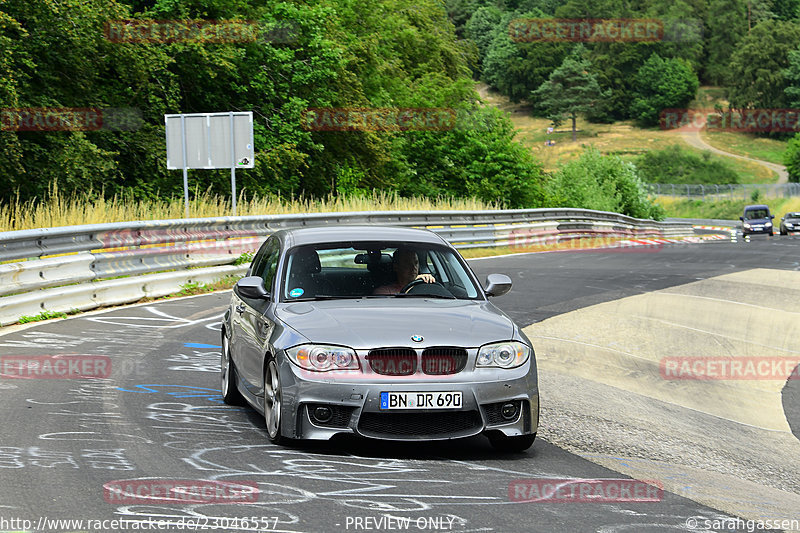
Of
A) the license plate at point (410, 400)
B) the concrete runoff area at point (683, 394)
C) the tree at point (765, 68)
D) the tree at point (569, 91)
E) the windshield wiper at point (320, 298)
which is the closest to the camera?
the license plate at point (410, 400)

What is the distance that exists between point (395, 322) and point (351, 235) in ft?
4.68

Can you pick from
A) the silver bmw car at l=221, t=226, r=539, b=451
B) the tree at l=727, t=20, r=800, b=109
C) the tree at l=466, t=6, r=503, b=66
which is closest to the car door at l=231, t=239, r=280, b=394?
the silver bmw car at l=221, t=226, r=539, b=451

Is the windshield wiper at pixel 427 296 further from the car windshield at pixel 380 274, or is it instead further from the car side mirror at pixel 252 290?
the car side mirror at pixel 252 290

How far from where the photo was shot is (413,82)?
5875cm

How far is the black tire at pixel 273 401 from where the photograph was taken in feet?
21.8

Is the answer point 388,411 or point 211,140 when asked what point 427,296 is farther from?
point 211,140

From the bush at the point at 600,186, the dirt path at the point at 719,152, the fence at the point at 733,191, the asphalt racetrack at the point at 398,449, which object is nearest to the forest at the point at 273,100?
the bush at the point at 600,186

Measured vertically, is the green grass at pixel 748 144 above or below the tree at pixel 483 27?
below

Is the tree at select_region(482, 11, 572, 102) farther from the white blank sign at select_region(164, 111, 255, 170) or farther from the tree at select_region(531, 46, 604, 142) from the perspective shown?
the white blank sign at select_region(164, 111, 255, 170)

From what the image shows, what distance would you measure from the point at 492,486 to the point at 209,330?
750 centimetres

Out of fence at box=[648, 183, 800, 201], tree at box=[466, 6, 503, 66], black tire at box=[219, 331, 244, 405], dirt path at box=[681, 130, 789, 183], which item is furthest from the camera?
tree at box=[466, 6, 503, 66]

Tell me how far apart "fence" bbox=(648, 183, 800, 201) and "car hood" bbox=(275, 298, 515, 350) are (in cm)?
8472

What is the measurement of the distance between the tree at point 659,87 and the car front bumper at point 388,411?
17637 cm

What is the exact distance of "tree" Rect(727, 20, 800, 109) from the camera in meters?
166
